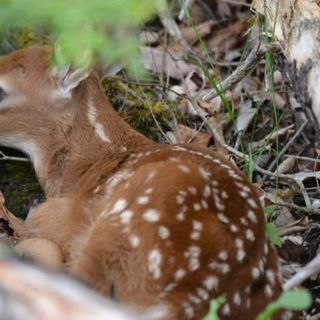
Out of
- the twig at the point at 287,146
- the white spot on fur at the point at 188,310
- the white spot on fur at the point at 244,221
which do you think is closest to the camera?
the white spot on fur at the point at 188,310

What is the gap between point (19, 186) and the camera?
545cm

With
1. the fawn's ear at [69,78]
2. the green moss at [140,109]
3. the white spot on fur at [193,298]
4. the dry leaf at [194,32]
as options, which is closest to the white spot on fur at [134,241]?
the white spot on fur at [193,298]

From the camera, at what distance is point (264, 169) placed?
18.8ft

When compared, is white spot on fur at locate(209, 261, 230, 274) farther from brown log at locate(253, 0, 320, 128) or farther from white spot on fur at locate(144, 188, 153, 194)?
brown log at locate(253, 0, 320, 128)

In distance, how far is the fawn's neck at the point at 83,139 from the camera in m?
5.18

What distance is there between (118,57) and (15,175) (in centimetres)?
257

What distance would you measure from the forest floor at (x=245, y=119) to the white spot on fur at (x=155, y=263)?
3.16 ft

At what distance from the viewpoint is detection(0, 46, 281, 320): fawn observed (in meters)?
3.90

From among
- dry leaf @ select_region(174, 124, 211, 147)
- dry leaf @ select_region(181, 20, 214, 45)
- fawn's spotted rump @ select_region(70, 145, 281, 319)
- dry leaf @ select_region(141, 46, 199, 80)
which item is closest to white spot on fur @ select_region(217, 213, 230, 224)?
fawn's spotted rump @ select_region(70, 145, 281, 319)

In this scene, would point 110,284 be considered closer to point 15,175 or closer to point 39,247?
point 39,247

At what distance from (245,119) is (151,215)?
91.1 inches

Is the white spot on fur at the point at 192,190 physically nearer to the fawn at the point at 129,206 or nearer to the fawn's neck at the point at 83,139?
the fawn at the point at 129,206

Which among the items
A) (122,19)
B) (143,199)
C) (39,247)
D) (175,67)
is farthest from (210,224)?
(175,67)

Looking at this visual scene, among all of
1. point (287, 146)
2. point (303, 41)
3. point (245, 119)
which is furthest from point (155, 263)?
point (245, 119)
